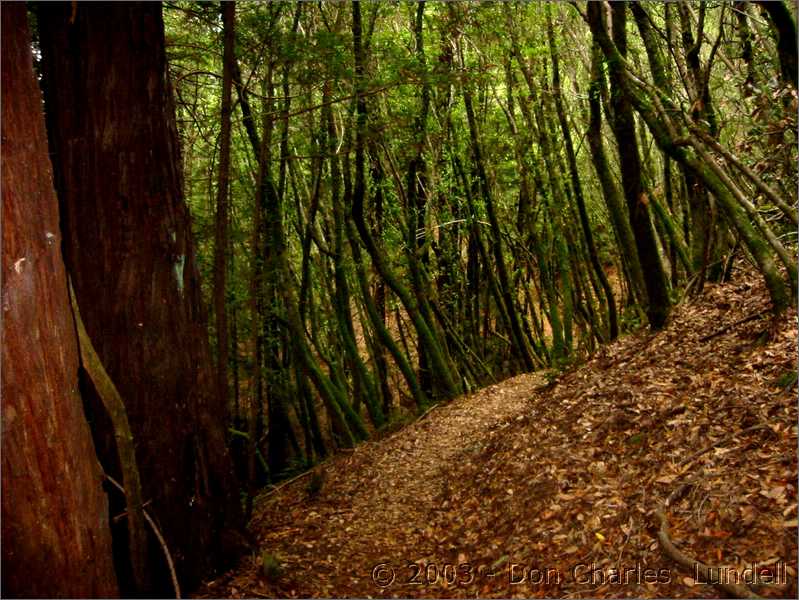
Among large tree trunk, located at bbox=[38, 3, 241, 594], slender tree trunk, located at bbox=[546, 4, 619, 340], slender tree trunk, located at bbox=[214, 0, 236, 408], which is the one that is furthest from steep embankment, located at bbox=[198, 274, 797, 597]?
slender tree trunk, located at bbox=[546, 4, 619, 340]

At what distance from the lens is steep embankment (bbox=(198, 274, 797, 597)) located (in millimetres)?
3467

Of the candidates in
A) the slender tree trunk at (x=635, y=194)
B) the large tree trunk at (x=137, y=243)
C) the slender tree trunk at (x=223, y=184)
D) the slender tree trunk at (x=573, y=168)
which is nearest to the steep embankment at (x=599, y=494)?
the slender tree trunk at (x=635, y=194)

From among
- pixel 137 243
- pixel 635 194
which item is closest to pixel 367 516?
pixel 137 243

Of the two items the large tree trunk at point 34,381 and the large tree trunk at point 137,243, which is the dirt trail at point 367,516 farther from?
the large tree trunk at point 34,381

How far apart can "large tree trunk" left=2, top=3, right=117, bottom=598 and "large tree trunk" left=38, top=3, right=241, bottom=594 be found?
874 millimetres

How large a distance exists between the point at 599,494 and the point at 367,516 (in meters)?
2.48

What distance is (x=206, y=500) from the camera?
14.0ft

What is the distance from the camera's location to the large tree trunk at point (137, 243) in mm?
3713

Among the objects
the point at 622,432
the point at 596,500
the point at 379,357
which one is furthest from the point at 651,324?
the point at 379,357

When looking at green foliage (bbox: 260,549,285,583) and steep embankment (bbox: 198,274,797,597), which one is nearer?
steep embankment (bbox: 198,274,797,597)

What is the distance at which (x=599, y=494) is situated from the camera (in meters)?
4.43

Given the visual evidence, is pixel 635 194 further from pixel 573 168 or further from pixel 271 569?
pixel 271 569

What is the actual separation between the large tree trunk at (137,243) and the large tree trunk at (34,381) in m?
0.87

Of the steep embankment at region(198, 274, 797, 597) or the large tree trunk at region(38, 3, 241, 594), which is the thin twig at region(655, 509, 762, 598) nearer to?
the steep embankment at region(198, 274, 797, 597)
